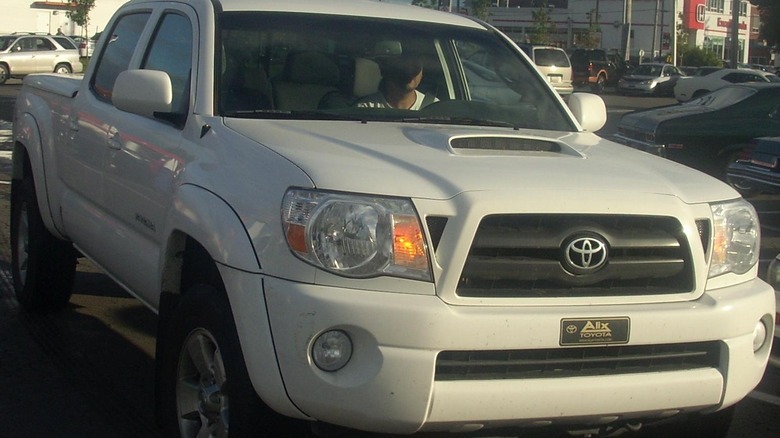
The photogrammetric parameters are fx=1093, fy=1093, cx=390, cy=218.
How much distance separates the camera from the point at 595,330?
337cm

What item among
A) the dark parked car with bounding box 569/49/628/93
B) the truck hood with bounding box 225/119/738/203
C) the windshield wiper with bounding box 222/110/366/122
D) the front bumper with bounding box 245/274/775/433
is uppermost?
the windshield wiper with bounding box 222/110/366/122

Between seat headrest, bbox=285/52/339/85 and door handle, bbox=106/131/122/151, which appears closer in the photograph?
seat headrest, bbox=285/52/339/85

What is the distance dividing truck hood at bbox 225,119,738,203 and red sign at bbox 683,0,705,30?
285 ft

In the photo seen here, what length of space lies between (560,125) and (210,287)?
2.02 metres

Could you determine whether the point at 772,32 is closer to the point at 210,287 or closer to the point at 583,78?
the point at 583,78

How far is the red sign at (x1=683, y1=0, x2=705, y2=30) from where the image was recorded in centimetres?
8681

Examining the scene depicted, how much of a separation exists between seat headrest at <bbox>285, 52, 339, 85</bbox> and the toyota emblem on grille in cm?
170

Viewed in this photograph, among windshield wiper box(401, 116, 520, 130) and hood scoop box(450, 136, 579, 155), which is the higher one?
windshield wiper box(401, 116, 520, 130)

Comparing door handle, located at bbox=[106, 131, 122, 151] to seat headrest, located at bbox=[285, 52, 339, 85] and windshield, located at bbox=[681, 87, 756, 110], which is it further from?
windshield, located at bbox=[681, 87, 756, 110]

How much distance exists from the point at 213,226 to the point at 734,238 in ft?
5.88

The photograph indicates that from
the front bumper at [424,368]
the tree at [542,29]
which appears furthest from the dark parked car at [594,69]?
the front bumper at [424,368]

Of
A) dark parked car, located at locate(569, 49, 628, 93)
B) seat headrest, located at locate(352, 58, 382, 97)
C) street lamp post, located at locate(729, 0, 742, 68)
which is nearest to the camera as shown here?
seat headrest, located at locate(352, 58, 382, 97)

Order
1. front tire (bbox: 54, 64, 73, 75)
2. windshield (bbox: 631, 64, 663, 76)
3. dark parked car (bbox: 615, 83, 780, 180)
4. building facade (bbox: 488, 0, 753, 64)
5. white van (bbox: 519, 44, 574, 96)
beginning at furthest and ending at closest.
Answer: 1. building facade (bbox: 488, 0, 753, 64)
2. windshield (bbox: 631, 64, 663, 76)
3. front tire (bbox: 54, 64, 73, 75)
4. white van (bbox: 519, 44, 574, 96)
5. dark parked car (bbox: 615, 83, 780, 180)

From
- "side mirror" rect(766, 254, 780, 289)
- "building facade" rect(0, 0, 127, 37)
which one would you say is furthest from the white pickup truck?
"building facade" rect(0, 0, 127, 37)
